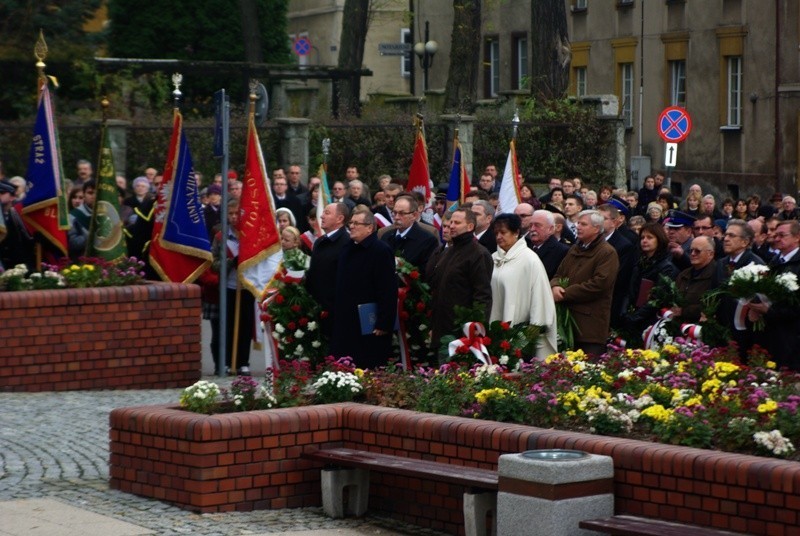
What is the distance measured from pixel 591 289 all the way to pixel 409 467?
4218mm

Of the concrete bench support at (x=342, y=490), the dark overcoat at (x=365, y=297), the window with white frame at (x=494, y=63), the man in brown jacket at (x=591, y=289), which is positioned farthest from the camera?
the window with white frame at (x=494, y=63)

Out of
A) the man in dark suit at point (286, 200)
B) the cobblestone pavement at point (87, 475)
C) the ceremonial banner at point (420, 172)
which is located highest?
the ceremonial banner at point (420, 172)

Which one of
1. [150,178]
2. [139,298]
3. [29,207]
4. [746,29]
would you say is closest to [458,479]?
[139,298]

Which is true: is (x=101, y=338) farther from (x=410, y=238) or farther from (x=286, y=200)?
(x=286, y=200)

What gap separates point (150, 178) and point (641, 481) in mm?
15644

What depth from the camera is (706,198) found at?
26359 mm

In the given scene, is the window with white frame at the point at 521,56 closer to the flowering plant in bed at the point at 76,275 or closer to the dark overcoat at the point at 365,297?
the flowering plant in bed at the point at 76,275

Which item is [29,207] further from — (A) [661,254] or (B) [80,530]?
(B) [80,530]

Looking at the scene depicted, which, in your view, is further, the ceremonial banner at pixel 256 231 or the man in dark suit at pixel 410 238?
the ceremonial banner at pixel 256 231

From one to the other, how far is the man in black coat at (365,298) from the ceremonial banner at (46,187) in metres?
4.71

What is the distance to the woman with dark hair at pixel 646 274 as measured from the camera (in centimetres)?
1455

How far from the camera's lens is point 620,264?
1503cm

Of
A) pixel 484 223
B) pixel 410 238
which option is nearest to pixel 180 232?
pixel 410 238

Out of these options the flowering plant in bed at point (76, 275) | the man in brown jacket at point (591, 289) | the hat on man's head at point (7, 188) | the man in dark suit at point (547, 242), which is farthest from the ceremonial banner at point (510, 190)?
the man in brown jacket at point (591, 289)
